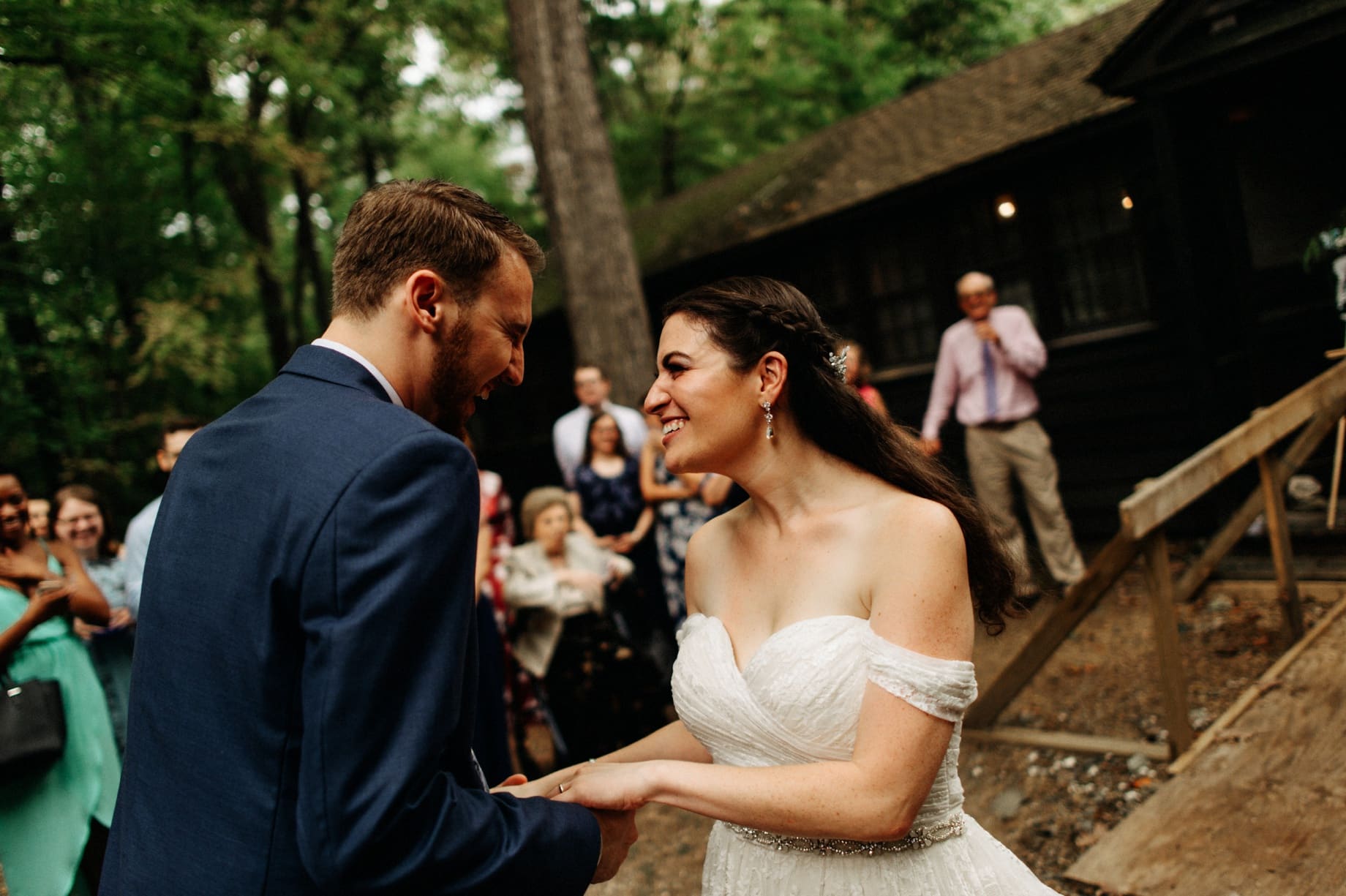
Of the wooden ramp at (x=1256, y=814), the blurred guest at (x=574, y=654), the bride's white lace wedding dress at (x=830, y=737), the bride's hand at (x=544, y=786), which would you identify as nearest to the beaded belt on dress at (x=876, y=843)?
the bride's white lace wedding dress at (x=830, y=737)

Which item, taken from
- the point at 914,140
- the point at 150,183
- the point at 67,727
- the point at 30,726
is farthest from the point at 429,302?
the point at 150,183

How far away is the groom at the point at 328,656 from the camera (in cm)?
123

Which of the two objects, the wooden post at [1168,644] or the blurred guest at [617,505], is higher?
the blurred guest at [617,505]

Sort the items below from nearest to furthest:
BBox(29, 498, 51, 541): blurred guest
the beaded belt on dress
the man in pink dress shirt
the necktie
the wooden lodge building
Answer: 1. the beaded belt on dress
2. BBox(29, 498, 51, 541): blurred guest
3. the man in pink dress shirt
4. the necktie
5. the wooden lodge building

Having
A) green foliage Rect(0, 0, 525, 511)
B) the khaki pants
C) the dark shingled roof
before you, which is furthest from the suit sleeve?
the dark shingled roof

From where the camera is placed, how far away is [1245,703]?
407 centimetres

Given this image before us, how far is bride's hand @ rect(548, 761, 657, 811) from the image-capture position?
170 centimetres

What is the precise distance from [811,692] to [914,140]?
34.5 ft

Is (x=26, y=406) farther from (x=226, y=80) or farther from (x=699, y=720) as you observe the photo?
(x=699, y=720)

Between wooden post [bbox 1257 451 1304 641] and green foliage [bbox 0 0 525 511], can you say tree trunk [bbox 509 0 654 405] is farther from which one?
wooden post [bbox 1257 451 1304 641]

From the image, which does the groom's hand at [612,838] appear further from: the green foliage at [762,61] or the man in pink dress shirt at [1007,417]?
the green foliage at [762,61]

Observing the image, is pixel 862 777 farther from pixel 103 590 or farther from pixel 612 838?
pixel 103 590

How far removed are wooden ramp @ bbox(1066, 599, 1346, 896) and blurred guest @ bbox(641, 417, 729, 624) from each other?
10.6 ft

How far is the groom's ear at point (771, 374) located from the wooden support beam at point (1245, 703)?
2.82m
